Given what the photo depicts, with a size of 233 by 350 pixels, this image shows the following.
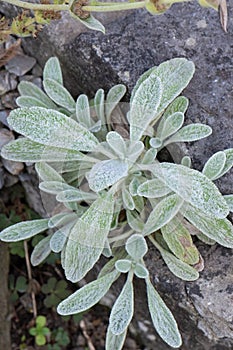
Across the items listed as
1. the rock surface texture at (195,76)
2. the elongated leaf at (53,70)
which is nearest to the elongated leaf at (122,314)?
the rock surface texture at (195,76)

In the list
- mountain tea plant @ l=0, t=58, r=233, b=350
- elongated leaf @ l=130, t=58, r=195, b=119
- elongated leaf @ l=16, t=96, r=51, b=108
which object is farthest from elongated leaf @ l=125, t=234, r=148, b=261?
elongated leaf @ l=16, t=96, r=51, b=108

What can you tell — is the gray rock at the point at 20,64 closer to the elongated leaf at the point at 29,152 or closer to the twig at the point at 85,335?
the elongated leaf at the point at 29,152

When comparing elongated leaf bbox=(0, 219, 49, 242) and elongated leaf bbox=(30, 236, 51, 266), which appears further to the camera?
elongated leaf bbox=(30, 236, 51, 266)

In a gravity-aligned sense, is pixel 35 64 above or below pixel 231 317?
above

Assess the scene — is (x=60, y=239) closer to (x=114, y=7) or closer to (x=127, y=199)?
(x=127, y=199)

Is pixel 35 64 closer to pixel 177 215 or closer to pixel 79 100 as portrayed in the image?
pixel 79 100

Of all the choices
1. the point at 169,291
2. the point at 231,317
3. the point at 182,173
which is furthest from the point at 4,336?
the point at 182,173

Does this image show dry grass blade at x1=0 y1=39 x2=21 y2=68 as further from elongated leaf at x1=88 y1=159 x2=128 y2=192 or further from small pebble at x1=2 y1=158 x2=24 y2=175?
elongated leaf at x1=88 y1=159 x2=128 y2=192
